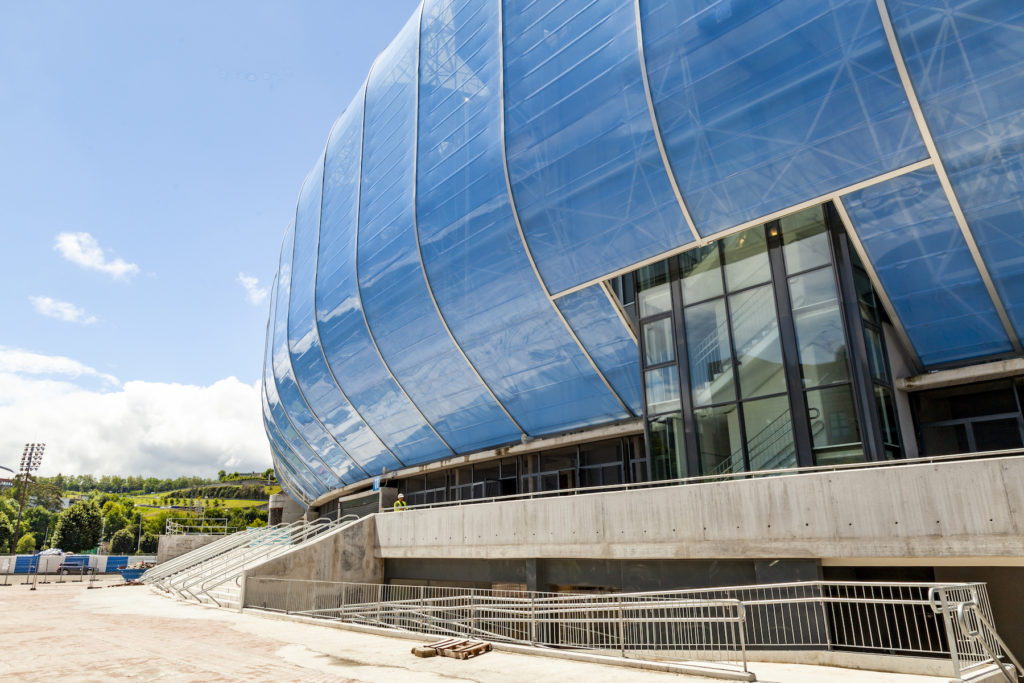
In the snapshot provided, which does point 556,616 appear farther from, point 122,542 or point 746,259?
point 122,542

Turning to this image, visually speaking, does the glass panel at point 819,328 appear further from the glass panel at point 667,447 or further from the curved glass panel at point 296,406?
the curved glass panel at point 296,406

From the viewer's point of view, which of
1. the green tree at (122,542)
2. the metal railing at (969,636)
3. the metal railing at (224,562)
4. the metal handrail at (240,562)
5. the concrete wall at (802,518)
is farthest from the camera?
the green tree at (122,542)

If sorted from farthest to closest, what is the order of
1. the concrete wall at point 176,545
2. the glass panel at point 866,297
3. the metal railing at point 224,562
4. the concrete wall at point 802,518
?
1. the concrete wall at point 176,545
2. the metal railing at point 224,562
3. the glass panel at point 866,297
4. the concrete wall at point 802,518

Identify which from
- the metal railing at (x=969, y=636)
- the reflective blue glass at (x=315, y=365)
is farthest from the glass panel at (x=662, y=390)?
the reflective blue glass at (x=315, y=365)

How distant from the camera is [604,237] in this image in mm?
19547

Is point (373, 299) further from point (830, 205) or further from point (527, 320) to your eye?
point (830, 205)

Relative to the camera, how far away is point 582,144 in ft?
63.4

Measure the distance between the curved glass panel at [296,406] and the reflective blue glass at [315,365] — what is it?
3.99ft

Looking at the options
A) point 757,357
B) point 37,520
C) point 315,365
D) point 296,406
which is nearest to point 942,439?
point 757,357

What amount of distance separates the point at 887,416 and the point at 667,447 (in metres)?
5.48

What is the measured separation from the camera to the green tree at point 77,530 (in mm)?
102938

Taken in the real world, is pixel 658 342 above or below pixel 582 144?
below

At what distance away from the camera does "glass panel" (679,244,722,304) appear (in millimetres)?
18125

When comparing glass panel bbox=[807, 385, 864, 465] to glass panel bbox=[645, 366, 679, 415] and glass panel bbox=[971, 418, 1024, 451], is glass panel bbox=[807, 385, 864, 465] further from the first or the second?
glass panel bbox=[971, 418, 1024, 451]
